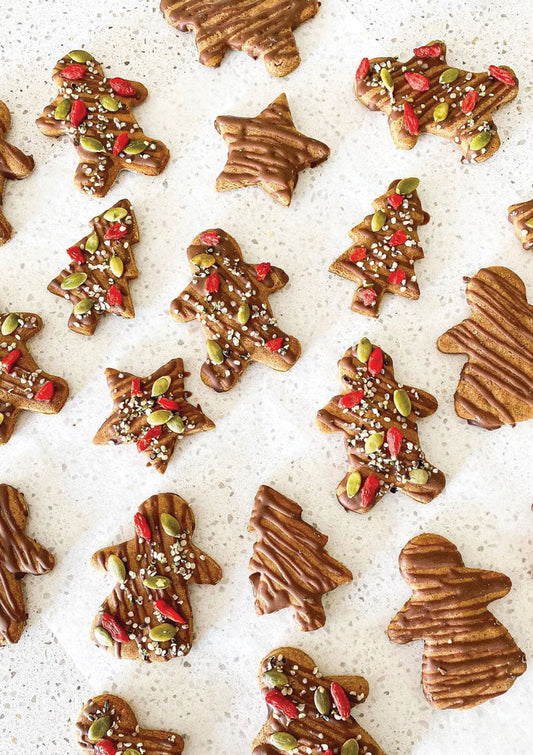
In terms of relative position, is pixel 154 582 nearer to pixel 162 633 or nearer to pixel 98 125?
pixel 162 633

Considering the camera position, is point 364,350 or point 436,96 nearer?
point 364,350

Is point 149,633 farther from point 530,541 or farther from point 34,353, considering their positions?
point 530,541

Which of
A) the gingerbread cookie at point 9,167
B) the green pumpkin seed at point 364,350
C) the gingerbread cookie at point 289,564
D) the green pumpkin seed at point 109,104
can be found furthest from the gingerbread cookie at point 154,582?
the green pumpkin seed at point 109,104

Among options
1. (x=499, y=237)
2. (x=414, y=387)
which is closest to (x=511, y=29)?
(x=499, y=237)

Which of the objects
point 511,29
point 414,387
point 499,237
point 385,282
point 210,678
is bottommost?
point 210,678

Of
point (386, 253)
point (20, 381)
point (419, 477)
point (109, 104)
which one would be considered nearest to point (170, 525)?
point (20, 381)

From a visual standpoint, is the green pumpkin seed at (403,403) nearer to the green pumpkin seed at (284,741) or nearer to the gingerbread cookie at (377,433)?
the gingerbread cookie at (377,433)
